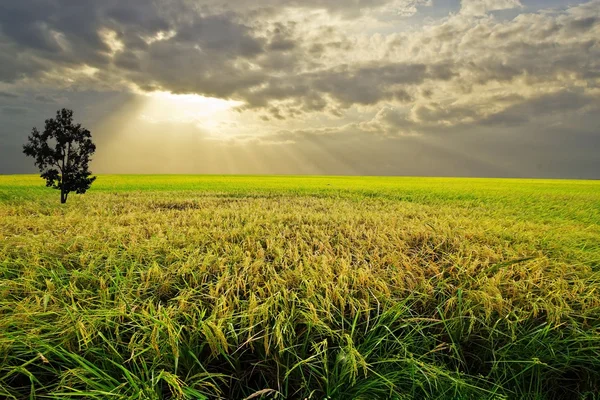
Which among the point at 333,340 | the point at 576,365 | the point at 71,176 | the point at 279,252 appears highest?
the point at 71,176

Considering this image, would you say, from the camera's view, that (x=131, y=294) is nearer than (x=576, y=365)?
No

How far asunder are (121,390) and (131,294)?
4.45 feet

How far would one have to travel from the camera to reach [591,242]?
22.5 ft

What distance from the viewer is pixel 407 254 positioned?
5.48 metres

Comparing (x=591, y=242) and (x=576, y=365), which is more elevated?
(x=591, y=242)

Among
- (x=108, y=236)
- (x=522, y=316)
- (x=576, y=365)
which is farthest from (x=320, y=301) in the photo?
(x=108, y=236)

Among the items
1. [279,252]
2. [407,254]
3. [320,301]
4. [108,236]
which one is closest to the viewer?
[320,301]

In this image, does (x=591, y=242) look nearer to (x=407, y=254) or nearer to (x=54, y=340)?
(x=407, y=254)

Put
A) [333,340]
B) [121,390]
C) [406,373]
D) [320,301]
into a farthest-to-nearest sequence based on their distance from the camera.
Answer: [320,301], [333,340], [406,373], [121,390]

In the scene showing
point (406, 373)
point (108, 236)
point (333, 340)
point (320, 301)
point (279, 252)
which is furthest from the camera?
point (108, 236)

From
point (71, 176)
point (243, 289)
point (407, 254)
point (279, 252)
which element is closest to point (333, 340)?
point (243, 289)

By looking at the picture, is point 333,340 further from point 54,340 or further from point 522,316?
point 54,340

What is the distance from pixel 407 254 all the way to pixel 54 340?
4727 millimetres

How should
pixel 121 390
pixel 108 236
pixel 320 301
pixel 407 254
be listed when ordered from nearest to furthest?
pixel 121 390 → pixel 320 301 → pixel 407 254 → pixel 108 236
